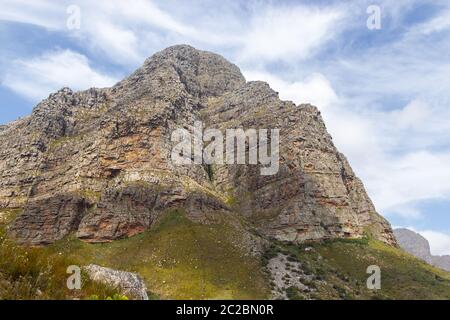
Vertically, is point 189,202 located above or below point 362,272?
above

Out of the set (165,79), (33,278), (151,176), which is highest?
(165,79)

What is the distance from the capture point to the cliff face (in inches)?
4488

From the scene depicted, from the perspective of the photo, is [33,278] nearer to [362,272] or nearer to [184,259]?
[184,259]

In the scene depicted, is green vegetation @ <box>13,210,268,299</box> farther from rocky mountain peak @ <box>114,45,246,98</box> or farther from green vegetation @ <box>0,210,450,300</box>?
rocky mountain peak @ <box>114,45,246,98</box>

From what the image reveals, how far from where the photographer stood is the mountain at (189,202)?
9056 centimetres

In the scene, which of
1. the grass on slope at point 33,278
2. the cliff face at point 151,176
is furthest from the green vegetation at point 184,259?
the grass on slope at point 33,278

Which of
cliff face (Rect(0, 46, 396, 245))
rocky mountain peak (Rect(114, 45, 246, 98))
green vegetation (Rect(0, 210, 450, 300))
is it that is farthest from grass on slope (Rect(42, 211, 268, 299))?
rocky mountain peak (Rect(114, 45, 246, 98))

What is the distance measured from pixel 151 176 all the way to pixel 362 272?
61.5 meters

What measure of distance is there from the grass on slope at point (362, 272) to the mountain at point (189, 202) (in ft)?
1.32

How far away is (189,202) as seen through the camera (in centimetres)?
11388

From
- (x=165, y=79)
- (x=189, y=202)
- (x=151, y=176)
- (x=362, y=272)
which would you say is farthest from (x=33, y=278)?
(x=165, y=79)

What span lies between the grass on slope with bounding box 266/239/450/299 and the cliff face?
5.87 m

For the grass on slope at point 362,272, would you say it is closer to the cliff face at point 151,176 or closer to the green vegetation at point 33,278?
the cliff face at point 151,176

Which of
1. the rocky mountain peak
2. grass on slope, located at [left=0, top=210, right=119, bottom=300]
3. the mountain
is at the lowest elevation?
grass on slope, located at [left=0, top=210, right=119, bottom=300]
